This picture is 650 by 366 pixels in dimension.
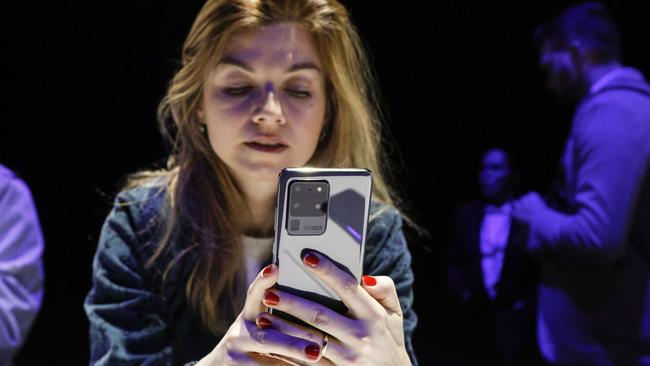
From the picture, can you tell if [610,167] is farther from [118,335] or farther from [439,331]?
[118,335]

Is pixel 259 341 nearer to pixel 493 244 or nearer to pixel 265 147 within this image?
pixel 265 147

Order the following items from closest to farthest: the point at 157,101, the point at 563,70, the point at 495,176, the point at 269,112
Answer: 1. the point at 269,112
2. the point at 563,70
3. the point at 157,101
4. the point at 495,176

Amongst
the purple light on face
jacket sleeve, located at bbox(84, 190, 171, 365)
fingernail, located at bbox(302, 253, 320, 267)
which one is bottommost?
jacket sleeve, located at bbox(84, 190, 171, 365)

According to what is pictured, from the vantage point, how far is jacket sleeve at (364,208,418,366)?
86 centimetres

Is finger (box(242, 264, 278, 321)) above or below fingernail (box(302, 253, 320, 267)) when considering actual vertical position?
below

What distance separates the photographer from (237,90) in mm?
822

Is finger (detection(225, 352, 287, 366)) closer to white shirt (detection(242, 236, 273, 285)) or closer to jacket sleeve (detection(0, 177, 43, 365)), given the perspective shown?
white shirt (detection(242, 236, 273, 285))

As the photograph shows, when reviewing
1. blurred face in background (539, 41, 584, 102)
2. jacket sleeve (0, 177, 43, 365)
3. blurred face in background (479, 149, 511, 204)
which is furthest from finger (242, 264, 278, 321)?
blurred face in background (479, 149, 511, 204)

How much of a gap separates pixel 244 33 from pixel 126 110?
3.64 ft

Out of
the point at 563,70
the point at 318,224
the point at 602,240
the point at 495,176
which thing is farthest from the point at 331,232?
the point at 495,176

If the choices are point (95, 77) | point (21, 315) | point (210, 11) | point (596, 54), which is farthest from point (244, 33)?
point (95, 77)

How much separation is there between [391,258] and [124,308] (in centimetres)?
32

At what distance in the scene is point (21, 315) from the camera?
3.82 ft

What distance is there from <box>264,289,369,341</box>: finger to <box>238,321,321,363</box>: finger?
0.06ft
